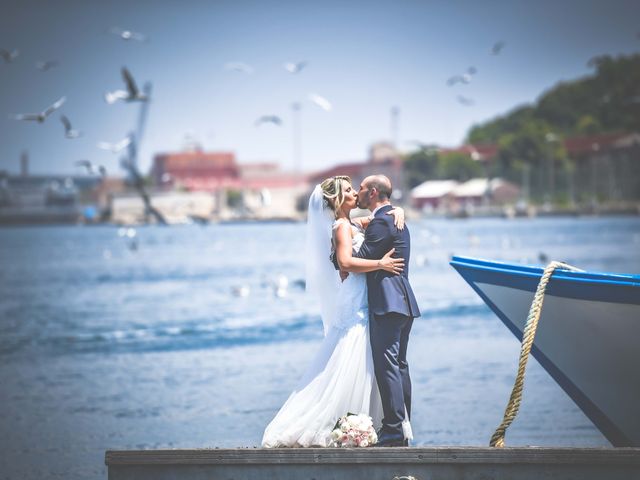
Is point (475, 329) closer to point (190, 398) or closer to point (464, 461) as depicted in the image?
point (190, 398)

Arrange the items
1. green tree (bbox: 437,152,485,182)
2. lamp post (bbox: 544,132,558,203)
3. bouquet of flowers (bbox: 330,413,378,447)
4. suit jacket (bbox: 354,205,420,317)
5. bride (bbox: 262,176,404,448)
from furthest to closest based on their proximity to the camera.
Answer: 1. green tree (bbox: 437,152,485,182)
2. lamp post (bbox: 544,132,558,203)
3. bride (bbox: 262,176,404,448)
4. suit jacket (bbox: 354,205,420,317)
5. bouquet of flowers (bbox: 330,413,378,447)

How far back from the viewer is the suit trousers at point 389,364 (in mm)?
6070

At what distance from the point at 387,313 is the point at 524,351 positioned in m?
1.08

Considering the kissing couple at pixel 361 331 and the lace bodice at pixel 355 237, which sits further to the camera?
the lace bodice at pixel 355 237

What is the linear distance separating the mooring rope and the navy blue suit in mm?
700

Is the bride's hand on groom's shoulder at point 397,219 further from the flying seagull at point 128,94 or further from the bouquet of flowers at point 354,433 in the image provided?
the flying seagull at point 128,94

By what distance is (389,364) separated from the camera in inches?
239

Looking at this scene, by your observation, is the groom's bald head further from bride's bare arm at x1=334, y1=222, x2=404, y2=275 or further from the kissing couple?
bride's bare arm at x1=334, y1=222, x2=404, y2=275

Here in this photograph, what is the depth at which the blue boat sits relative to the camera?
6.70 meters

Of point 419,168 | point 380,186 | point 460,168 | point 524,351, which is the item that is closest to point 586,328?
point 524,351

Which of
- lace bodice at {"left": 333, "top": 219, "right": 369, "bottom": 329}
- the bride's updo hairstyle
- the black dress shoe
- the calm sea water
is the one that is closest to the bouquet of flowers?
the black dress shoe

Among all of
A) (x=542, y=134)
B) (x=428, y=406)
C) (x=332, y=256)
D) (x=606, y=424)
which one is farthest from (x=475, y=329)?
(x=542, y=134)

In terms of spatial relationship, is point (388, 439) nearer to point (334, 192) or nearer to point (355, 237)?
point (355, 237)

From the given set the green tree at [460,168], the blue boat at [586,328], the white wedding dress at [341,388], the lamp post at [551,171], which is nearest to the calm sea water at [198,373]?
the blue boat at [586,328]
